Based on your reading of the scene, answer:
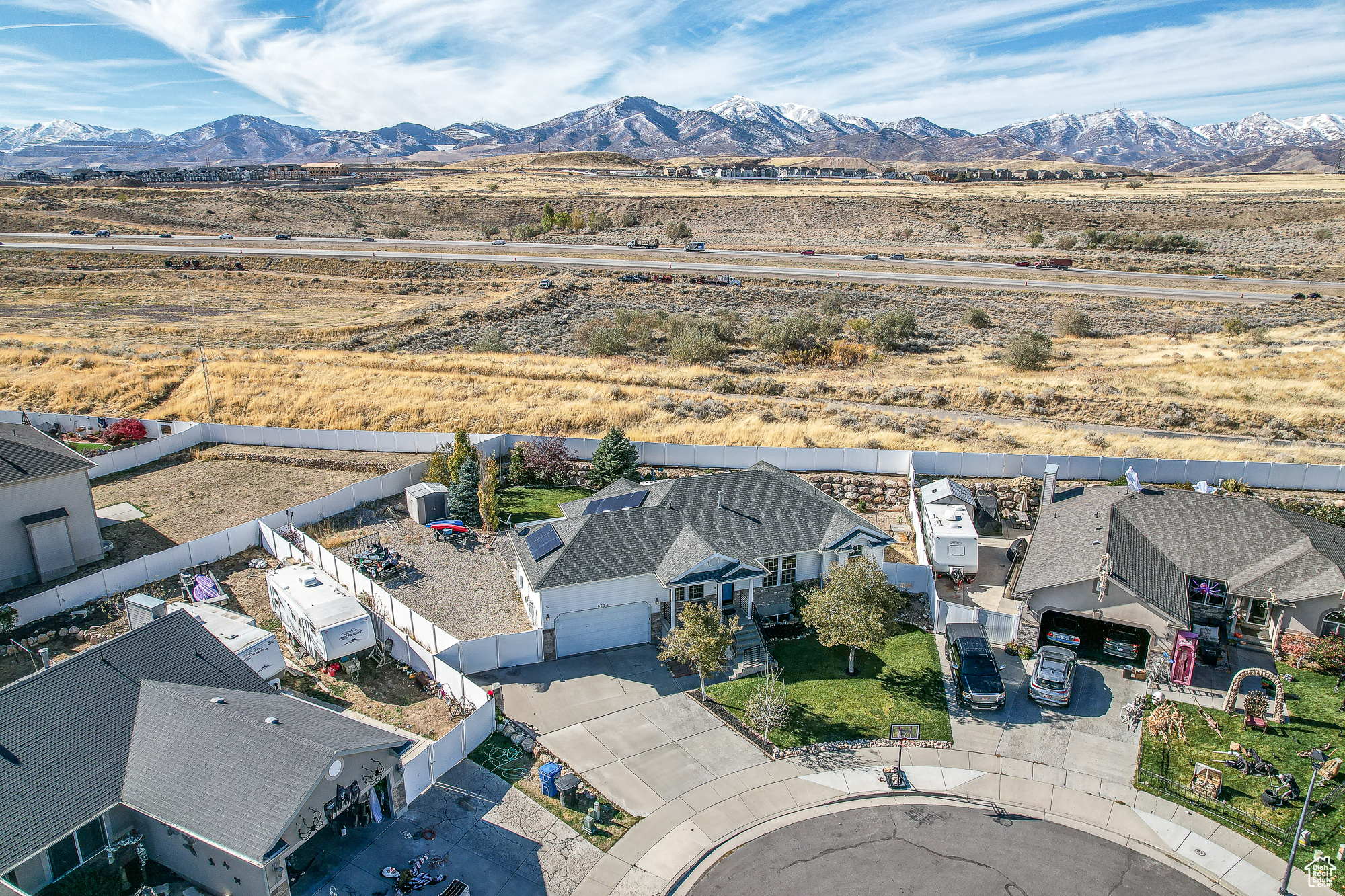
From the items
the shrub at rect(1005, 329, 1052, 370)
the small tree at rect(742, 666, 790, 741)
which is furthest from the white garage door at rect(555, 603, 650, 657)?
the shrub at rect(1005, 329, 1052, 370)

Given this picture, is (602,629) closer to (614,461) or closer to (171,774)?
(171,774)

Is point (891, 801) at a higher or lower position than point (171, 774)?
lower

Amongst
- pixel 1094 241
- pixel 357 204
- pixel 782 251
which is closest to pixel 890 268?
pixel 782 251

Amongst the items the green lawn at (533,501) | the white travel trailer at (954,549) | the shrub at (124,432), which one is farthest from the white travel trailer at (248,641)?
the shrub at (124,432)

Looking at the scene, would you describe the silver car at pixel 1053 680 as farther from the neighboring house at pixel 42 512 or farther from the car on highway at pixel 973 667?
the neighboring house at pixel 42 512

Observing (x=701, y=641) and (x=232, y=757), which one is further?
(x=701, y=641)

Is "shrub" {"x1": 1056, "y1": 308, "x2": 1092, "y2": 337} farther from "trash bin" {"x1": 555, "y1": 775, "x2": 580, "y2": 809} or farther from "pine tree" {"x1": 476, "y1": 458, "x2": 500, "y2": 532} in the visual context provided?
"trash bin" {"x1": 555, "y1": 775, "x2": 580, "y2": 809}

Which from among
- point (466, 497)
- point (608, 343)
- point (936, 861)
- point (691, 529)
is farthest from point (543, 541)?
point (608, 343)
